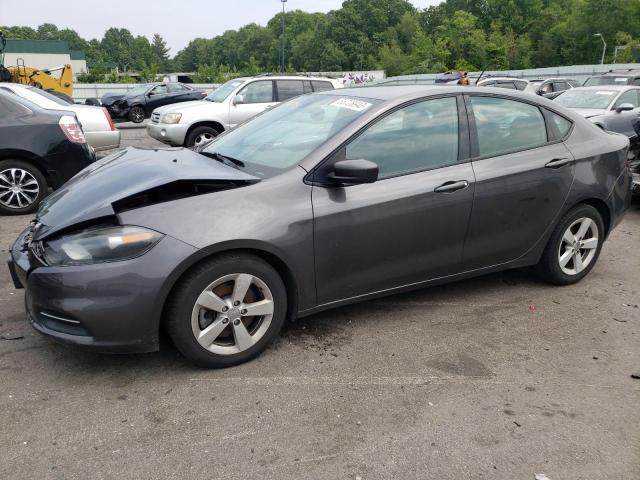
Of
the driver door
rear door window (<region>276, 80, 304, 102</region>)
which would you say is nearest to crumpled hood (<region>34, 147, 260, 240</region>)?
A: the driver door

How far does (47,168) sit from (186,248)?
15.1ft

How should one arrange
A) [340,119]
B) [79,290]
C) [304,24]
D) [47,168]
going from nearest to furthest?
[79,290] → [340,119] → [47,168] → [304,24]

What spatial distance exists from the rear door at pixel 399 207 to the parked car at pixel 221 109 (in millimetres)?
7709

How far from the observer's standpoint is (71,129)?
675 centimetres

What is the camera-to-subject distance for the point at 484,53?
211ft

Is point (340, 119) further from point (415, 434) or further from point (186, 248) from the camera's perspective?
point (415, 434)

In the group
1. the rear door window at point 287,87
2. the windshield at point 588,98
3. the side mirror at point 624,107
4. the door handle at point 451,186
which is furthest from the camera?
the rear door window at point 287,87

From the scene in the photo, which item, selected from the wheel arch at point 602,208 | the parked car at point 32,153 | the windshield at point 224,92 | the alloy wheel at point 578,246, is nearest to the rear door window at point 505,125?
the wheel arch at point 602,208

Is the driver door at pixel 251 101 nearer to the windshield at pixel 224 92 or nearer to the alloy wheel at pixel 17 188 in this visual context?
the windshield at pixel 224 92

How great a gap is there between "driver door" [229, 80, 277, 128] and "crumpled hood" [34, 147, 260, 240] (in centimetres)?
771

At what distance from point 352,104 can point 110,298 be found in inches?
80.4

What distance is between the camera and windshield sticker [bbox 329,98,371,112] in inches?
147

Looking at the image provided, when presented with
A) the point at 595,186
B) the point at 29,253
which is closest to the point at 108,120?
the point at 29,253

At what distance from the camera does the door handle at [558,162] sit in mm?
4172
